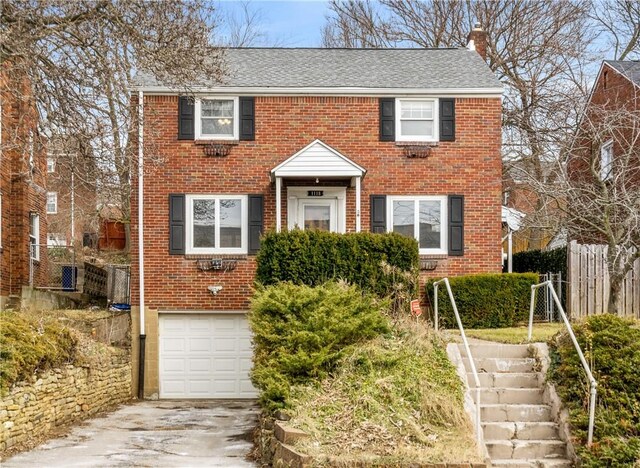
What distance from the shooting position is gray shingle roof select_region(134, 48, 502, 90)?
19.9m

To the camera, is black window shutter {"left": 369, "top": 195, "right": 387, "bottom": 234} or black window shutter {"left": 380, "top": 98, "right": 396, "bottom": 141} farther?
black window shutter {"left": 380, "top": 98, "right": 396, "bottom": 141}

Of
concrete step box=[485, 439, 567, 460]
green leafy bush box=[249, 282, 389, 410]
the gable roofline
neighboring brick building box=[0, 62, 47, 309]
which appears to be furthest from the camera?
neighboring brick building box=[0, 62, 47, 309]

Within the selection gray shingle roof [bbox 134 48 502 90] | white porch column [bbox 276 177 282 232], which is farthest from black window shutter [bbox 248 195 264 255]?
gray shingle roof [bbox 134 48 502 90]

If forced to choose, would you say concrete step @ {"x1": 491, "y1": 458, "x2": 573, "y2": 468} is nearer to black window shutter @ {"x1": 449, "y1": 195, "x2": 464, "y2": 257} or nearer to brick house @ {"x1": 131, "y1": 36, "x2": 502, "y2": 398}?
brick house @ {"x1": 131, "y1": 36, "x2": 502, "y2": 398}

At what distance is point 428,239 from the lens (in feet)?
64.6

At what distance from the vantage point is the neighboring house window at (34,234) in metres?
23.7

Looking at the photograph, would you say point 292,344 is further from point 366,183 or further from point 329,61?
point 329,61

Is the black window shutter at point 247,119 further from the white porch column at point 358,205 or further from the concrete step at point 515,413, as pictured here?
the concrete step at point 515,413

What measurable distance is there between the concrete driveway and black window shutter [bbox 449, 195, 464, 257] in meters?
5.81

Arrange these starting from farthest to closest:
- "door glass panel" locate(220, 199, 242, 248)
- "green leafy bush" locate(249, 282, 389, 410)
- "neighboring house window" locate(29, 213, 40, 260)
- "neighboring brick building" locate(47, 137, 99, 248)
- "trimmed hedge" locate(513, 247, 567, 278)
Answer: "neighboring brick building" locate(47, 137, 99, 248)
"neighboring house window" locate(29, 213, 40, 260)
"trimmed hedge" locate(513, 247, 567, 278)
"door glass panel" locate(220, 199, 242, 248)
"green leafy bush" locate(249, 282, 389, 410)

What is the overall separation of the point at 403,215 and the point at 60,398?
29.0ft

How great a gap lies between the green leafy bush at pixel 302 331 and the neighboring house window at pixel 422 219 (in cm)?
622

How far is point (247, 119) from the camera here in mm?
19719

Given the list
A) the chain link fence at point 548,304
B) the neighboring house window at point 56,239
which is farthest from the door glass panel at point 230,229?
the neighboring house window at point 56,239
